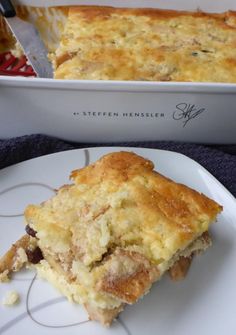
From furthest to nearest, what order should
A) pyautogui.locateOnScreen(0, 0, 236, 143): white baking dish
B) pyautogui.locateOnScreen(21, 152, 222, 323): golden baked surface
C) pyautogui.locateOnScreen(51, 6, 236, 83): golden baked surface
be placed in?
pyautogui.locateOnScreen(51, 6, 236, 83): golden baked surface
pyautogui.locateOnScreen(0, 0, 236, 143): white baking dish
pyautogui.locateOnScreen(21, 152, 222, 323): golden baked surface

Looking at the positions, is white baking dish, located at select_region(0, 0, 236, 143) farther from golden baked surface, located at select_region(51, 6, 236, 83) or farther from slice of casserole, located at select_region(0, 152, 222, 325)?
slice of casserole, located at select_region(0, 152, 222, 325)

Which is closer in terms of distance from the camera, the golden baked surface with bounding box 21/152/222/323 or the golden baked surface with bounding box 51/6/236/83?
the golden baked surface with bounding box 21/152/222/323

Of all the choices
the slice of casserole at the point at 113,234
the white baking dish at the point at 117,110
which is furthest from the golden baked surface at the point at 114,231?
the white baking dish at the point at 117,110

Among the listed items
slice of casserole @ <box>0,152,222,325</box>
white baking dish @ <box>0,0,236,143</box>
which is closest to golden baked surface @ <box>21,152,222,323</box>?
slice of casserole @ <box>0,152,222,325</box>

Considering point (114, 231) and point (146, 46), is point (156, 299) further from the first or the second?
point (146, 46)

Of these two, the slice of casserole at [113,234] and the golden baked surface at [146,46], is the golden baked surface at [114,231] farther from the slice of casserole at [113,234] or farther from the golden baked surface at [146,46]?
the golden baked surface at [146,46]

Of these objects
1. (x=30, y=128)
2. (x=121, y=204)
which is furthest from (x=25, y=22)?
(x=121, y=204)

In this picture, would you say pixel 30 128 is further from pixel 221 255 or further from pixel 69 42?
pixel 221 255
